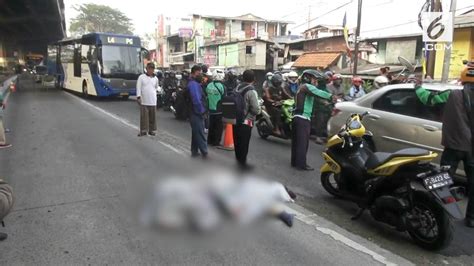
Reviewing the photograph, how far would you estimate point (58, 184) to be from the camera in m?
5.85

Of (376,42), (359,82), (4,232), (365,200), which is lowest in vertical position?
(4,232)

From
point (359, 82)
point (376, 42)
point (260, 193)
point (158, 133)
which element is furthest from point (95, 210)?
point (376, 42)

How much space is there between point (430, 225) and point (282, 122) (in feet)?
18.7

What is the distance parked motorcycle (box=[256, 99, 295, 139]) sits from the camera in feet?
30.5

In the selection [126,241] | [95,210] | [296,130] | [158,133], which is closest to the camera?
[126,241]

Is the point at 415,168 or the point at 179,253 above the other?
the point at 415,168

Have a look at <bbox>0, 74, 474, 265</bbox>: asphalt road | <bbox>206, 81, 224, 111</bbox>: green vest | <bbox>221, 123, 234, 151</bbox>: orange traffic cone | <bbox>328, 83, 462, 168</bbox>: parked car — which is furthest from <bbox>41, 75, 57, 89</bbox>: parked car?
<bbox>328, 83, 462, 168</bbox>: parked car

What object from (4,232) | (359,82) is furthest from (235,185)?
(359,82)

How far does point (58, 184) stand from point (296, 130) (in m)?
3.61

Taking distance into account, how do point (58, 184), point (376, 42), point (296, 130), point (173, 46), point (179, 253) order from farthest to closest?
point (173, 46), point (376, 42), point (296, 130), point (58, 184), point (179, 253)

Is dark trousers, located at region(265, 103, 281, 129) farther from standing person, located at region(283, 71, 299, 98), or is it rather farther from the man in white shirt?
the man in white shirt

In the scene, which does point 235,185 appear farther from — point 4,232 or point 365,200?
point 4,232

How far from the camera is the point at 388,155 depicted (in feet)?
14.3

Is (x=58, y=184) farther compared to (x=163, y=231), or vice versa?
Answer: (x=58, y=184)
